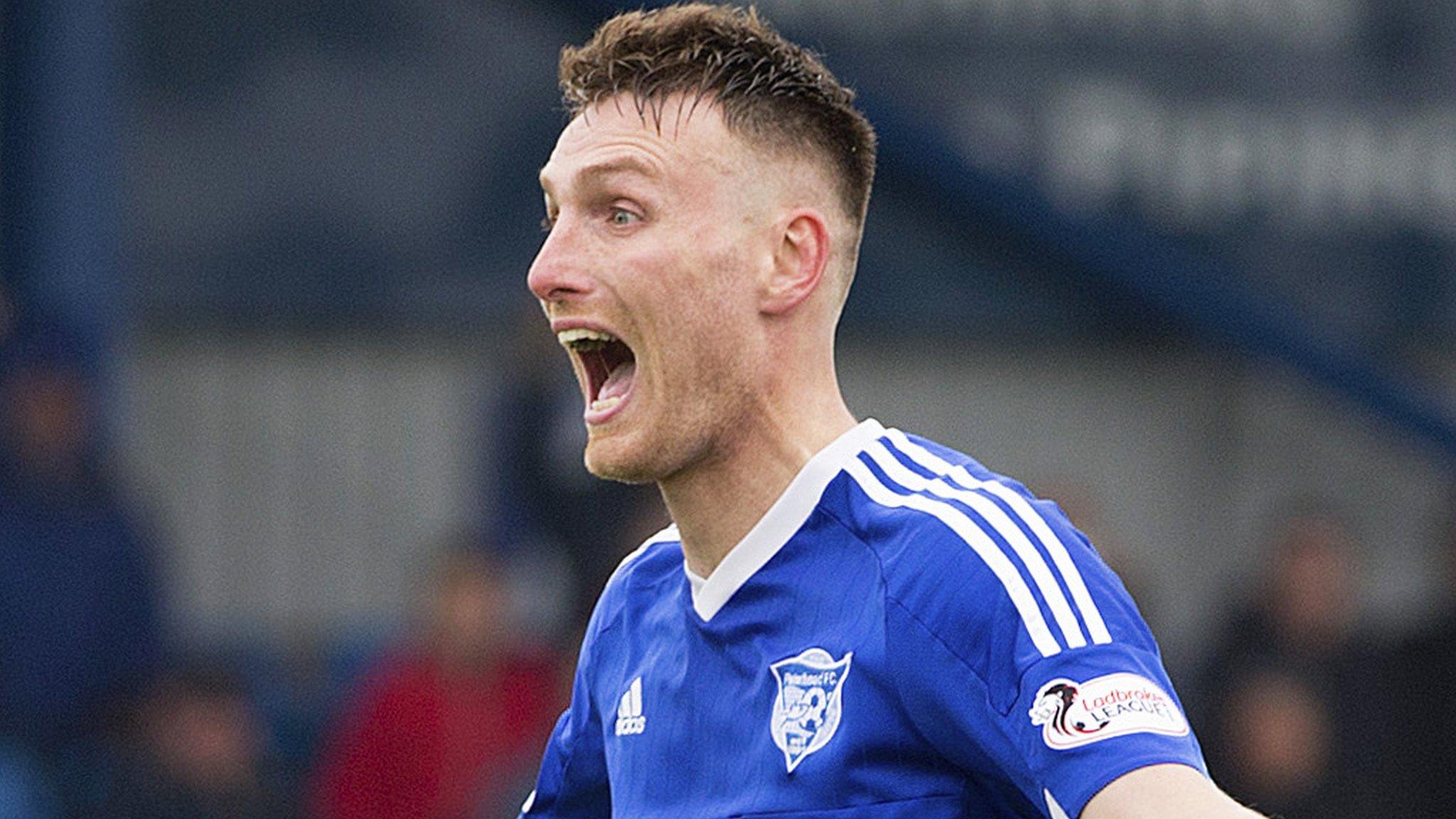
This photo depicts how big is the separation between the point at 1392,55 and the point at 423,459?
14.2ft

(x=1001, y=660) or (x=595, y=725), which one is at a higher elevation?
(x=1001, y=660)

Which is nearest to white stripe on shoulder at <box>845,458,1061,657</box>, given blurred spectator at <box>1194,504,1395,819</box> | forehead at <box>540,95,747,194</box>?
forehead at <box>540,95,747,194</box>

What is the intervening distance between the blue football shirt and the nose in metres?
0.38

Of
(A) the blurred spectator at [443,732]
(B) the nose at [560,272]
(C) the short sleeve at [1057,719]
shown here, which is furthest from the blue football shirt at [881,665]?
(A) the blurred spectator at [443,732]

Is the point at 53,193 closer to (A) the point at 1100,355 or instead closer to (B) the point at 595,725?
(A) the point at 1100,355

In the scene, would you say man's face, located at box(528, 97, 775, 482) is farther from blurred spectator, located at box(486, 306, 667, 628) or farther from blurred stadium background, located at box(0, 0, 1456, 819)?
blurred stadium background, located at box(0, 0, 1456, 819)

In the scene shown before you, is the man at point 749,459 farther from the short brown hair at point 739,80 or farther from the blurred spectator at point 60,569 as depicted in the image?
the blurred spectator at point 60,569

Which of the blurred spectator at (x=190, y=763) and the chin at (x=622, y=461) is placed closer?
the chin at (x=622, y=461)

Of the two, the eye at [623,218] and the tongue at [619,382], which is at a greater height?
the eye at [623,218]

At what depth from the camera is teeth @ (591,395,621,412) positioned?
10.6 feet

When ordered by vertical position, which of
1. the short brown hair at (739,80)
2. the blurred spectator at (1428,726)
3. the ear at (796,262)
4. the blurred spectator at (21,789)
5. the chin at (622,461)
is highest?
the short brown hair at (739,80)

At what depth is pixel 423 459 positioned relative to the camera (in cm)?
1007

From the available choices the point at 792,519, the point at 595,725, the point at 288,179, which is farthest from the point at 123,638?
the point at 792,519

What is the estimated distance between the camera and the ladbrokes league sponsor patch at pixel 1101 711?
8.46 ft
